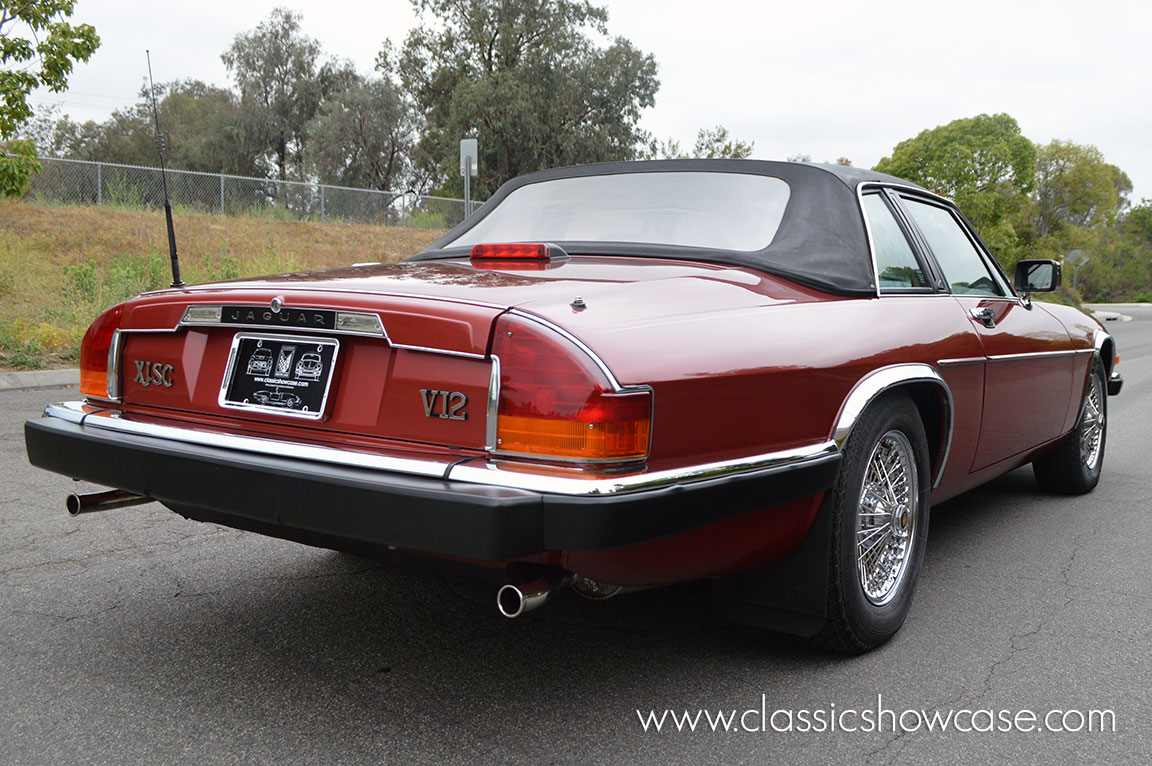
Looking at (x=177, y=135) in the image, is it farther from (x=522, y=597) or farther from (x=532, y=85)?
(x=522, y=597)

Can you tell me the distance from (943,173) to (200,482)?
42.1m

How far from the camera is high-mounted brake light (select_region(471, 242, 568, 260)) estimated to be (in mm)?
3160

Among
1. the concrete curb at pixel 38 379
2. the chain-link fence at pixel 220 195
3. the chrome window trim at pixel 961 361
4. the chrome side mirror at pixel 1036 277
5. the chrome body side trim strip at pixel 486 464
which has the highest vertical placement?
the chain-link fence at pixel 220 195

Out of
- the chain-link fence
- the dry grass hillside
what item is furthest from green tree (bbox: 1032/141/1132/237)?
the dry grass hillside

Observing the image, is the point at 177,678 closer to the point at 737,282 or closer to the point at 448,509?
the point at 448,509

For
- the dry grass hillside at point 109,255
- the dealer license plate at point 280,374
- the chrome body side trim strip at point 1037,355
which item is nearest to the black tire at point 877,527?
the chrome body side trim strip at point 1037,355

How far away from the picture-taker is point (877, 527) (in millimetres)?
3082

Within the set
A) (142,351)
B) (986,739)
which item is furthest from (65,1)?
(986,739)

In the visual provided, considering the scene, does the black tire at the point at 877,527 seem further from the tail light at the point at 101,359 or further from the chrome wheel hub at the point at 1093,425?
the chrome wheel hub at the point at 1093,425

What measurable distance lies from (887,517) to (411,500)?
1682 millimetres

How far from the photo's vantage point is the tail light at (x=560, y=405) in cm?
214

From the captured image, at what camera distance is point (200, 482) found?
8.09 ft

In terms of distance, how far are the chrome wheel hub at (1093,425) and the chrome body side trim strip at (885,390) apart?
7.03 ft

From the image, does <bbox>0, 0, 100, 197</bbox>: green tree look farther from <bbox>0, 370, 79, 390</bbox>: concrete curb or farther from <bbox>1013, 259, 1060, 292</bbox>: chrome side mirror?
<bbox>1013, 259, 1060, 292</bbox>: chrome side mirror
